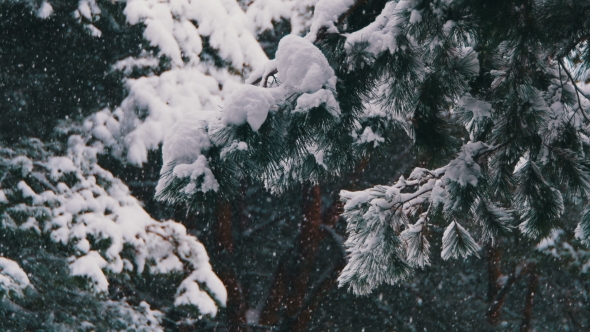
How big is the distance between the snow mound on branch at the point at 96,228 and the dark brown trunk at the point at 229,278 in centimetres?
177

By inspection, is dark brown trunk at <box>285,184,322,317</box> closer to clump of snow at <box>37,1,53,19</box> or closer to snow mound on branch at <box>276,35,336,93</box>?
clump of snow at <box>37,1,53,19</box>

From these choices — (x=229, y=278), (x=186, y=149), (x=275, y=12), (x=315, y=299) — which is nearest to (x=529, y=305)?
(x=315, y=299)

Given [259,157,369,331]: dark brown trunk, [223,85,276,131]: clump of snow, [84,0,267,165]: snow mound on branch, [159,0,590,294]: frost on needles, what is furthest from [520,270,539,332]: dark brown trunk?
[223,85,276,131]: clump of snow

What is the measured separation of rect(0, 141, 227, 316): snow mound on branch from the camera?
11.5ft

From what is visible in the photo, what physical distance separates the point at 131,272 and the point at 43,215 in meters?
0.75

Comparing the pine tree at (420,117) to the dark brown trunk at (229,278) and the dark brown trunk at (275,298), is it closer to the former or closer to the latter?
the dark brown trunk at (229,278)

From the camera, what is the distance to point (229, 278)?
5.82 m

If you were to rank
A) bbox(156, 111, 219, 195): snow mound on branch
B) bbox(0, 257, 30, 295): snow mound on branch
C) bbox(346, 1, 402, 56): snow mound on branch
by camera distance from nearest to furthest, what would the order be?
bbox(156, 111, 219, 195): snow mound on branch → bbox(346, 1, 402, 56): snow mound on branch → bbox(0, 257, 30, 295): snow mound on branch

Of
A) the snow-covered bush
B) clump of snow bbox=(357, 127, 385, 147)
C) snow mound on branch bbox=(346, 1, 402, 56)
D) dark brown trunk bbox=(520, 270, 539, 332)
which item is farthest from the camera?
dark brown trunk bbox=(520, 270, 539, 332)

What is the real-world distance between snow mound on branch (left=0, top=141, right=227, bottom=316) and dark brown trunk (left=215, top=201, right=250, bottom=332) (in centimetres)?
177

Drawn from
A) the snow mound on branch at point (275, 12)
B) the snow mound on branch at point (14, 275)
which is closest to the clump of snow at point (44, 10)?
the snow mound on branch at point (275, 12)

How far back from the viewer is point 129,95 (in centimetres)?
412

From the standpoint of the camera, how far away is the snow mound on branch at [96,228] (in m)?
3.50

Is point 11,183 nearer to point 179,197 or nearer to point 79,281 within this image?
point 79,281
